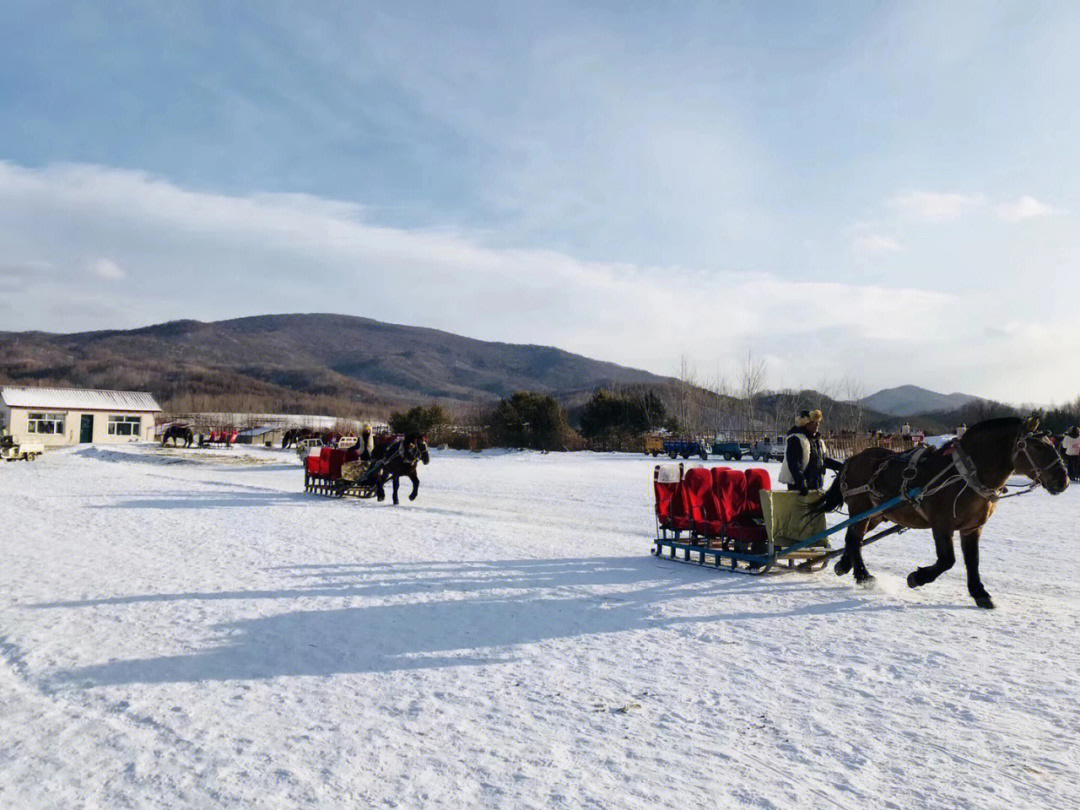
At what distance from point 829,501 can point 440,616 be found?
5.20 meters

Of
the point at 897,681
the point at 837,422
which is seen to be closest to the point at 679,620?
the point at 897,681

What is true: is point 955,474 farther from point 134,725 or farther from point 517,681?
point 134,725

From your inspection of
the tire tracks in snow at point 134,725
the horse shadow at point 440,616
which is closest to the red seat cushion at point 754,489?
the horse shadow at point 440,616

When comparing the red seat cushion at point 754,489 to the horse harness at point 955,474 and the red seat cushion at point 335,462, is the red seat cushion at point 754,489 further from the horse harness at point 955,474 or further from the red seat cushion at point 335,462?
the red seat cushion at point 335,462

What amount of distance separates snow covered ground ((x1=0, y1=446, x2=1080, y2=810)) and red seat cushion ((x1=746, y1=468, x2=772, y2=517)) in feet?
3.25

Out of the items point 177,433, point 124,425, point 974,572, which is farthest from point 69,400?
point 974,572

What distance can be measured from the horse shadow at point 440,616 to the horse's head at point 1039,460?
78.0 inches

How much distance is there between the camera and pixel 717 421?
230 feet

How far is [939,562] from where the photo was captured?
871 centimetres

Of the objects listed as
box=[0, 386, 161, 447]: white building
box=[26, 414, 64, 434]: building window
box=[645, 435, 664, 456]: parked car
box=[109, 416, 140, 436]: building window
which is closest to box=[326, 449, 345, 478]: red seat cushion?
box=[645, 435, 664, 456]: parked car

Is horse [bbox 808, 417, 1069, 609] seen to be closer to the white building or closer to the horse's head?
the horse's head

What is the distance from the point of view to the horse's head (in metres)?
8.23

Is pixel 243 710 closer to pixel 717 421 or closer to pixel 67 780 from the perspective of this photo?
pixel 67 780

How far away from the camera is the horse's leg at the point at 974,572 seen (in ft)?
27.6
